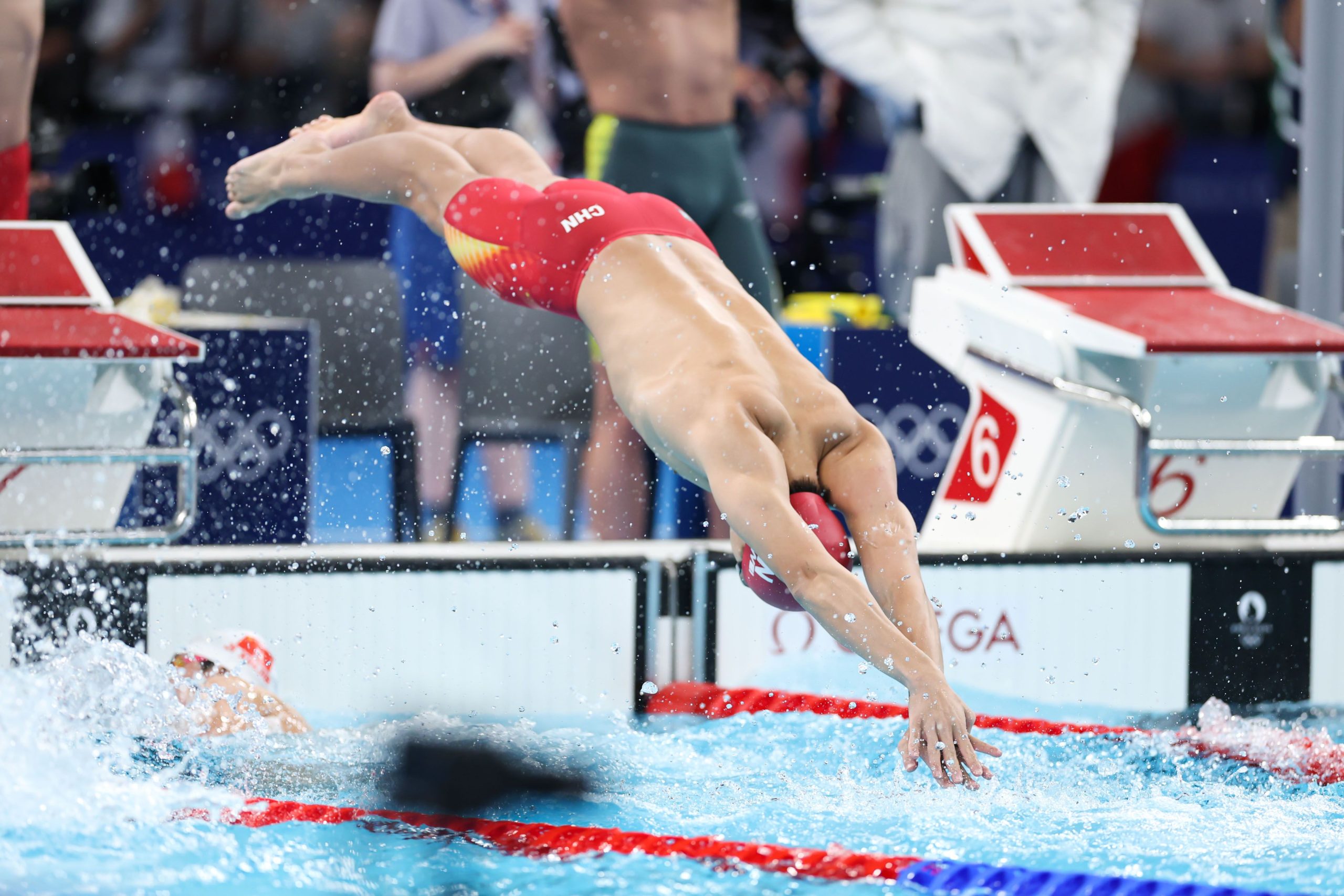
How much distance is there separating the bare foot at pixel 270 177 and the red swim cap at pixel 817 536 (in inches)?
50.2

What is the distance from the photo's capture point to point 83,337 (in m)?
3.70

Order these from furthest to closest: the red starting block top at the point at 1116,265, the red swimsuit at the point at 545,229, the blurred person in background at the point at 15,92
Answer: the blurred person in background at the point at 15,92
the red starting block top at the point at 1116,265
the red swimsuit at the point at 545,229

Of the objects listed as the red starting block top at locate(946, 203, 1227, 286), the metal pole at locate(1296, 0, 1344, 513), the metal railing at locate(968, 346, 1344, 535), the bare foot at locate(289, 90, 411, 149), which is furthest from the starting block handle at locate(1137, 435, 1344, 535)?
the bare foot at locate(289, 90, 411, 149)

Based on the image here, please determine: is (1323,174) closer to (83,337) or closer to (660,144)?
(660,144)

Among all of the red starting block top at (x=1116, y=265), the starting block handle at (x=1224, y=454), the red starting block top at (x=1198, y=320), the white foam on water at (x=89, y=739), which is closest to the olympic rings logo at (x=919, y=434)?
the red starting block top at (x=1116, y=265)

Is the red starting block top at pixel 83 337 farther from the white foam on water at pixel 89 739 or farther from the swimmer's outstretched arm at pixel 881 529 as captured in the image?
the swimmer's outstretched arm at pixel 881 529

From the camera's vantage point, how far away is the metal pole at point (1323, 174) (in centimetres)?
467

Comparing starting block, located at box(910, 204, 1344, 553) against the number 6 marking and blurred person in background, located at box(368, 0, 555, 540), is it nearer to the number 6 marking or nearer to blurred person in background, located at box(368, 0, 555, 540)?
the number 6 marking

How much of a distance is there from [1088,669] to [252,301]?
271 cm

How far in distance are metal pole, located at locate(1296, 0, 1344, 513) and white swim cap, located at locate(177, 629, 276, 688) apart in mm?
2862

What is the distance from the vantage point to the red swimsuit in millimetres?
3201

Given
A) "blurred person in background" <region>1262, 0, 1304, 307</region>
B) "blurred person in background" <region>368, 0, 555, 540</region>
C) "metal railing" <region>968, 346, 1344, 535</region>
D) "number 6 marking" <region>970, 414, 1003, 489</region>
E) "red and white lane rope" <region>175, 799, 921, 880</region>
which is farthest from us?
"blurred person in background" <region>1262, 0, 1304, 307</region>

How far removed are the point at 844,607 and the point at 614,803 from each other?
29.2 inches

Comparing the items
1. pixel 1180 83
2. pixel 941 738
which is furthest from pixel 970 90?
pixel 941 738
